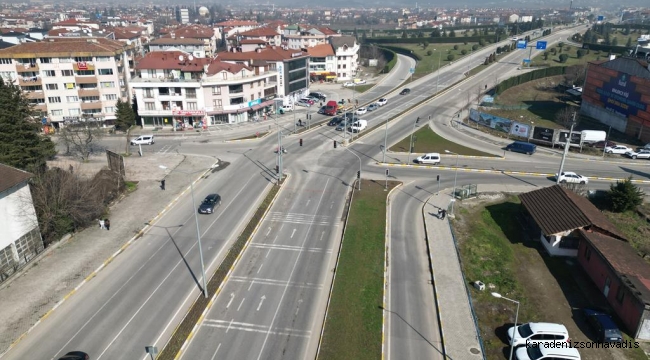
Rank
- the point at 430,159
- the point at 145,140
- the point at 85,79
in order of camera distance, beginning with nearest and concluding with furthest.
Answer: the point at 430,159 → the point at 145,140 → the point at 85,79

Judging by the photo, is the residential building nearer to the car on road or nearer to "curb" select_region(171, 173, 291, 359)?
"curb" select_region(171, 173, 291, 359)

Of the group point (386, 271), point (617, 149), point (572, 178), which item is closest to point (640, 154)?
point (617, 149)

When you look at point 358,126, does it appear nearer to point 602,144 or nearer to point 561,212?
point 602,144

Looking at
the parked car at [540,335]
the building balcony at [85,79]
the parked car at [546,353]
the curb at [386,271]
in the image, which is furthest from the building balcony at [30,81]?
the parked car at [546,353]

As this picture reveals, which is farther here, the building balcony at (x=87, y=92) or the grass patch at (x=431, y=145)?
the building balcony at (x=87, y=92)

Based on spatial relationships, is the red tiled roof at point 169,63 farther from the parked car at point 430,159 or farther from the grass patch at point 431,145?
the parked car at point 430,159

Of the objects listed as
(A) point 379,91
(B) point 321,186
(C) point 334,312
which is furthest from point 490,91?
(C) point 334,312
